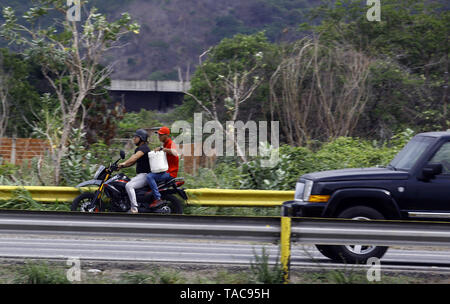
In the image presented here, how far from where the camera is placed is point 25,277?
19.7 ft

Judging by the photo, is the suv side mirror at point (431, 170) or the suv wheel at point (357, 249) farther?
the suv side mirror at point (431, 170)

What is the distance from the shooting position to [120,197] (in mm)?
10602

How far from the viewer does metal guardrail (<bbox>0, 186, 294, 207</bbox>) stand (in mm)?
10586

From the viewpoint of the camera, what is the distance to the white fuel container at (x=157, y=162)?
10477 mm

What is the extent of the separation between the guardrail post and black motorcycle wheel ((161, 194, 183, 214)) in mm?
4891

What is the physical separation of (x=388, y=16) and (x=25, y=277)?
937 inches

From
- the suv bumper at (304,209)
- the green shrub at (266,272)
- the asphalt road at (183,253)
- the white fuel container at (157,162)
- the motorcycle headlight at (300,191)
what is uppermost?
the white fuel container at (157,162)

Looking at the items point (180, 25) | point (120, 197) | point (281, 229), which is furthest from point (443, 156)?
point (180, 25)

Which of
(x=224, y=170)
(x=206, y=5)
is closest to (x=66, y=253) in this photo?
(x=224, y=170)

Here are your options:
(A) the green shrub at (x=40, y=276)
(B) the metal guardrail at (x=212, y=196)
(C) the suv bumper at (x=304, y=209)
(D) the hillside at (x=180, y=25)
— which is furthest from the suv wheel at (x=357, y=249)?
(D) the hillside at (x=180, y=25)

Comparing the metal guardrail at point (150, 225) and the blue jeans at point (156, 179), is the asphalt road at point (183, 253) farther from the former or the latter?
the blue jeans at point (156, 179)

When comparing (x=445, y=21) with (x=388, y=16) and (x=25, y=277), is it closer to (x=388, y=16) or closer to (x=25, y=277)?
(x=388, y=16)

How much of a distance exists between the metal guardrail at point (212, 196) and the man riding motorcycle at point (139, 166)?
780 millimetres

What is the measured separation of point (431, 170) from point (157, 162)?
4.83 m
